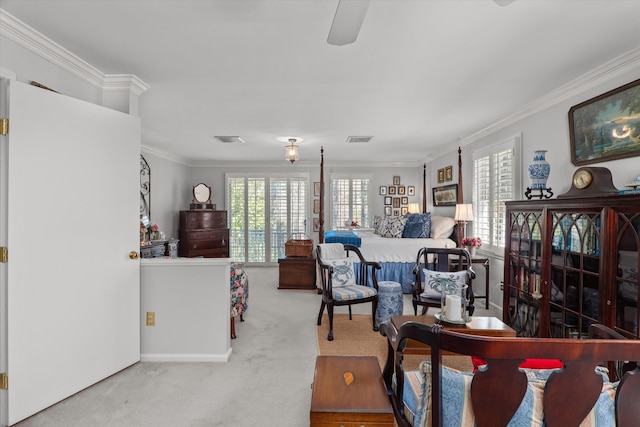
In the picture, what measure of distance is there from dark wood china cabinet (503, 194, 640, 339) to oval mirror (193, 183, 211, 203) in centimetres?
598

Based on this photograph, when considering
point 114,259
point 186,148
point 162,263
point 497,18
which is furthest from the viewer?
point 186,148

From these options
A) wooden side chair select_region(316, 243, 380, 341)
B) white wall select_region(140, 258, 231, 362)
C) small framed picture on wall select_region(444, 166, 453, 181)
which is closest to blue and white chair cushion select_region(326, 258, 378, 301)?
wooden side chair select_region(316, 243, 380, 341)

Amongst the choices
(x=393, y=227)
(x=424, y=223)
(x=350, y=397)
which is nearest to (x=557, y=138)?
(x=424, y=223)

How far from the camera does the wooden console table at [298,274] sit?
5.43 m

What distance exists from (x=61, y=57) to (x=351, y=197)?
19.3 ft

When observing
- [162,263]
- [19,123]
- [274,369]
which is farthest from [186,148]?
[274,369]

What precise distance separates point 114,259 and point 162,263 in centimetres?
37

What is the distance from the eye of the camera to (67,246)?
7.36ft

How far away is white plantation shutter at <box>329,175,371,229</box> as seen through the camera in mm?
7570

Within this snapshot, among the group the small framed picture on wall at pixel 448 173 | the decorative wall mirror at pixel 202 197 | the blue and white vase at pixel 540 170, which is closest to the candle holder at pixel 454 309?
the blue and white vase at pixel 540 170

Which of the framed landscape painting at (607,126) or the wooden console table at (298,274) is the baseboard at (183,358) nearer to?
the wooden console table at (298,274)

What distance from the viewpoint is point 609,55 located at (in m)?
2.37

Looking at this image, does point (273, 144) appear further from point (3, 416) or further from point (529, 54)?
point (3, 416)

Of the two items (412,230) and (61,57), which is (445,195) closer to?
(412,230)
